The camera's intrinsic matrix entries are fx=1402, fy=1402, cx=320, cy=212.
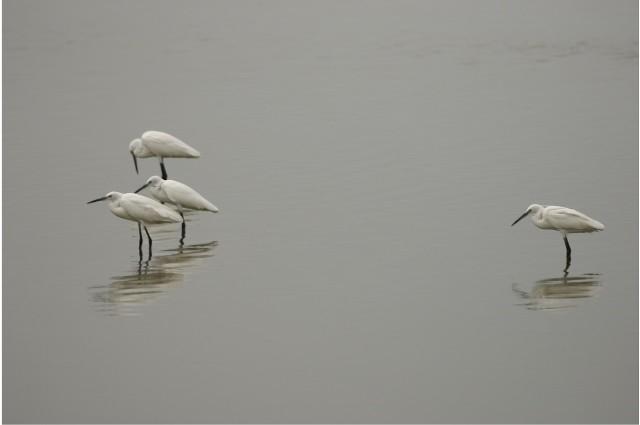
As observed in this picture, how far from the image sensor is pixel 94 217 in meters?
16.1

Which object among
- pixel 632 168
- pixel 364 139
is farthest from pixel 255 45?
pixel 632 168

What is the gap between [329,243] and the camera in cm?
1466

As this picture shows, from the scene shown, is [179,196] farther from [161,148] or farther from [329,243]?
[161,148]

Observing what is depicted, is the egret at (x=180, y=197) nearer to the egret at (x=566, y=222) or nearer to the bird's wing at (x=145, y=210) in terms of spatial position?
the bird's wing at (x=145, y=210)

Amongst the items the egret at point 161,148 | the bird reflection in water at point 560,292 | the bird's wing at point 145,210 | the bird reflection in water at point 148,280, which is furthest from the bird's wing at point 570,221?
the egret at point 161,148

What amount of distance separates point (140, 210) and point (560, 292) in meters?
4.35

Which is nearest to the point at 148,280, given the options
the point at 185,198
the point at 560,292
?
the point at 185,198

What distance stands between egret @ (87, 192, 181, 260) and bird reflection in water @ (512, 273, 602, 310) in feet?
12.1

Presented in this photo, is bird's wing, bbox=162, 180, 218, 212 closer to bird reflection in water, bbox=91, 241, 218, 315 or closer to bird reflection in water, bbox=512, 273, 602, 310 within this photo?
bird reflection in water, bbox=91, 241, 218, 315

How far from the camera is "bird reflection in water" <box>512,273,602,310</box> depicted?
41.1ft

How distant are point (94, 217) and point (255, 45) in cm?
1569

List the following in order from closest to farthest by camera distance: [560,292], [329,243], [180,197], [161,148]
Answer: [560,292] < [329,243] < [180,197] < [161,148]

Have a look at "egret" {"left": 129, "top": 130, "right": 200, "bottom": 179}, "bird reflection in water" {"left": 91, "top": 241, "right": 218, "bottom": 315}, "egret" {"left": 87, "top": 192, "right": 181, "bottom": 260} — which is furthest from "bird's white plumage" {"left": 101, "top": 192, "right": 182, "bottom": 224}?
"egret" {"left": 129, "top": 130, "right": 200, "bottom": 179}

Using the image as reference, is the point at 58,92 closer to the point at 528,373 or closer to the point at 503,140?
the point at 503,140
